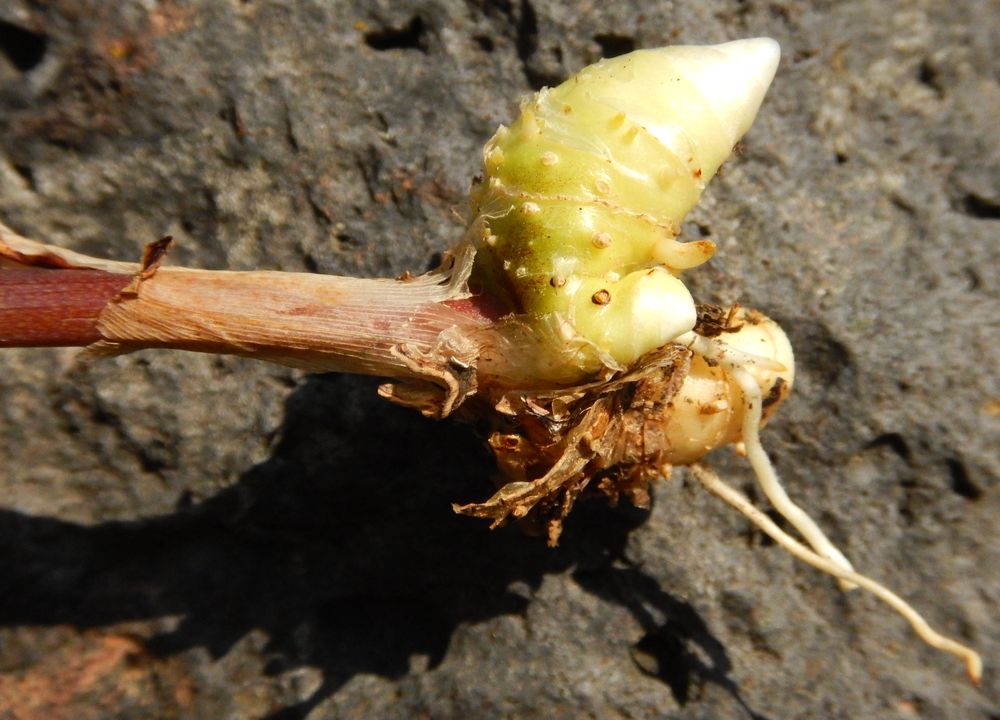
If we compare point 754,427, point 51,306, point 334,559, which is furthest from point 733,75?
point 334,559

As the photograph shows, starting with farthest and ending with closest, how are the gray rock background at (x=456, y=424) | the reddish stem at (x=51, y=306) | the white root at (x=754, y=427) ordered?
the gray rock background at (x=456, y=424) → the white root at (x=754, y=427) → the reddish stem at (x=51, y=306)

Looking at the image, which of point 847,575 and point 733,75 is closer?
point 733,75

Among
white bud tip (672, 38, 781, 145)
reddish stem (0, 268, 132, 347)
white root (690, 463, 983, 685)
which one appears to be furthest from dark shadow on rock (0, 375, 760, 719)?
white bud tip (672, 38, 781, 145)

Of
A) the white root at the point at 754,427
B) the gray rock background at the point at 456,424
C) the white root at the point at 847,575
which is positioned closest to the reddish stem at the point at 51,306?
the gray rock background at the point at 456,424

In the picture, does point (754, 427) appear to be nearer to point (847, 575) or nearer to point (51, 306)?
point (847, 575)

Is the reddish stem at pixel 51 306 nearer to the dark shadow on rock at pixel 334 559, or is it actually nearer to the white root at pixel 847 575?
the dark shadow on rock at pixel 334 559

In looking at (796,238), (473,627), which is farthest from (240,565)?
(796,238)

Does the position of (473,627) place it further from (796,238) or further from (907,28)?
(907,28)
